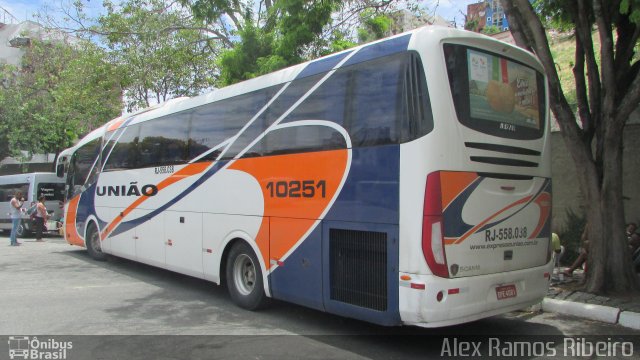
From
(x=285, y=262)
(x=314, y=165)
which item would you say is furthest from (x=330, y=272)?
(x=314, y=165)

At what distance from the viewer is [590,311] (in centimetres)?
686

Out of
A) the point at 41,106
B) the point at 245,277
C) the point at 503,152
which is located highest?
the point at 41,106

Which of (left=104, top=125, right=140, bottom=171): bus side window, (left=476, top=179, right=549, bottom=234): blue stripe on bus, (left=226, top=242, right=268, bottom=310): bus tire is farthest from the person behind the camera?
(left=104, top=125, right=140, bottom=171): bus side window

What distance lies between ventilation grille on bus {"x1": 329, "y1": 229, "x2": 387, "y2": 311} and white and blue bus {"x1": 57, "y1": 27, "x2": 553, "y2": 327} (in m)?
0.02

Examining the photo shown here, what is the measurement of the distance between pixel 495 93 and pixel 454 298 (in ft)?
7.51

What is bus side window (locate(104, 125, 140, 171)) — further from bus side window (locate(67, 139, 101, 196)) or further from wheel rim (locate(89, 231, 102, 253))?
wheel rim (locate(89, 231, 102, 253))

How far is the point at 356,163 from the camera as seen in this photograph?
557 cm

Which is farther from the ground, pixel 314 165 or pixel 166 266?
pixel 314 165

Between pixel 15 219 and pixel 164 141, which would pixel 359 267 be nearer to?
pixel 164 141

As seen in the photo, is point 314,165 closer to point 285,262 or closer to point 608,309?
point 285,262

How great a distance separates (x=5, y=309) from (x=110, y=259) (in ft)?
16.2

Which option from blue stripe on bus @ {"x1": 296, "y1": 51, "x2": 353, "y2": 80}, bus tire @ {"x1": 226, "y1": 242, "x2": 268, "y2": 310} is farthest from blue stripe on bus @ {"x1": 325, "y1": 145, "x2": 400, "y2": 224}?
bus tire @ {"x1": 226, "y1": 242, "x2": 268, "y2": 310}

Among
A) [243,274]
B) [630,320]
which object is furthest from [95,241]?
[630,320]

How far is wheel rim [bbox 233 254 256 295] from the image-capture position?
7.36 metres
